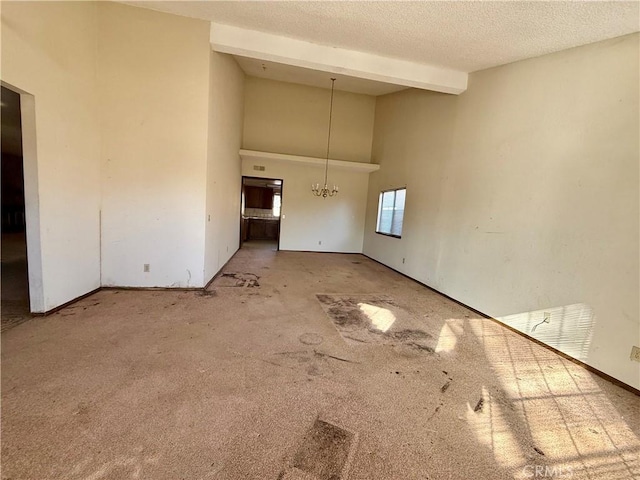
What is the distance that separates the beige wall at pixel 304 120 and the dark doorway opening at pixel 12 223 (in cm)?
449

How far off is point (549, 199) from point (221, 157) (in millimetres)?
4701

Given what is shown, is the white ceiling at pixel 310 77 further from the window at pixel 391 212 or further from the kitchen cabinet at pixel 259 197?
the kitchen cabinet at pixel 259 197

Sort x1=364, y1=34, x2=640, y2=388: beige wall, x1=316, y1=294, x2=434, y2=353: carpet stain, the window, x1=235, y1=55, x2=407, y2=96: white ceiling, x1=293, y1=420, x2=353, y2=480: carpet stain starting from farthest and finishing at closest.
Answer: the window, x1=235, y1=55, x2=407, y2=96: white ceiling, x1=316, y1=294, x2=434, y2=353: carpet stain, x1=364, y1=34, x2=640, y2=388: beige wall, x1=293, y1=420, x2=353, y2=480: carpet stain

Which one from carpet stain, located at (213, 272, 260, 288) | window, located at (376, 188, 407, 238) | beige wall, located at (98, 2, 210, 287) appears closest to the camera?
beige wall, located at (98, 2, 210, 287)

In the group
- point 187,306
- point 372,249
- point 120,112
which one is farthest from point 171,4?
point 372,249

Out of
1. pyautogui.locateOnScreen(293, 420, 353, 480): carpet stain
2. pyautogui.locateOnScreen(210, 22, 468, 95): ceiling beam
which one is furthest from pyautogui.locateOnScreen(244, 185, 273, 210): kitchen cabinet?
pyautogui.locateOnScreen(293, 420, 353, 480): carpet stain

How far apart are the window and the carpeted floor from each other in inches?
137

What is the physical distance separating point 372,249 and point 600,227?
5490 mm

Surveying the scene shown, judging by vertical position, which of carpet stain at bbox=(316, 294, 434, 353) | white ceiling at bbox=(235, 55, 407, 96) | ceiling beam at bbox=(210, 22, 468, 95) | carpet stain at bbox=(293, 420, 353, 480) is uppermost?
white ceiling at bbox=(235, 55, 407, 96)

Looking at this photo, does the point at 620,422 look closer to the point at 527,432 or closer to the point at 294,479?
the point at 527,432

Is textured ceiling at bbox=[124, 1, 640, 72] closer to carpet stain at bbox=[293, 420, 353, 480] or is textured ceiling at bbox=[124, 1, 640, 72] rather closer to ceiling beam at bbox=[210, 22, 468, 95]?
ceiling beam at bbox=[210, 22, 468, 95]

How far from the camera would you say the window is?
648 cm

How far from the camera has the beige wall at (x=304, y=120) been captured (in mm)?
7602

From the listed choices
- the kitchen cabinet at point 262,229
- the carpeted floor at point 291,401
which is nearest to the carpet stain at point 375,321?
the carpeted floor at point 291,401
